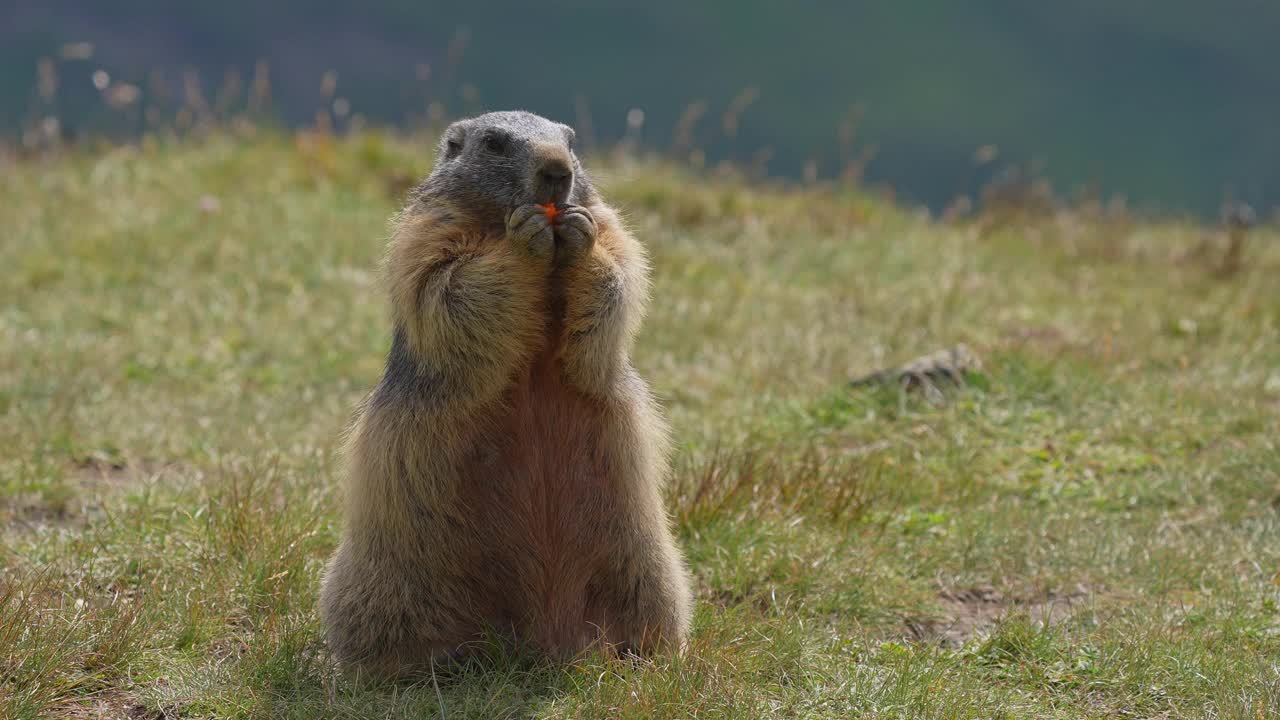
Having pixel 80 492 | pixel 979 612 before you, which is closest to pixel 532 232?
pixel 979 612

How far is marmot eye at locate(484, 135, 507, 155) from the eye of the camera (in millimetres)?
4383

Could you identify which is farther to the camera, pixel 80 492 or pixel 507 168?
pixel 80 492

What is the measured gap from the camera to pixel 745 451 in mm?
6434

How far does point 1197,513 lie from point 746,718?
11.0 feet

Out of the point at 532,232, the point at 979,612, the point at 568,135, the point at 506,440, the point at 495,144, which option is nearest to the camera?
the point at 532,232

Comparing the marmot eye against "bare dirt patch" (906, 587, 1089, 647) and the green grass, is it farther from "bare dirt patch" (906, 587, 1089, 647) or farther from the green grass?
"bare dirt patch" (906, 587, 1089, 647)

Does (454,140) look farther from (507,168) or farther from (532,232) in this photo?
(532,232)

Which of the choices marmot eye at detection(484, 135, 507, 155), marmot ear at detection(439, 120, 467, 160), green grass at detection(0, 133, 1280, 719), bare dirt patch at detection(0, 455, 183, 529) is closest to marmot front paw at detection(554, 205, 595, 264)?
marmot eye at detection(484, 135, 507, 155)

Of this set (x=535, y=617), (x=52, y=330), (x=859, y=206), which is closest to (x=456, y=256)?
(x=535, y=617)

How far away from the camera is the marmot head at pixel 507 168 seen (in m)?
4.16

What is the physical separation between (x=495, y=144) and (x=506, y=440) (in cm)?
97

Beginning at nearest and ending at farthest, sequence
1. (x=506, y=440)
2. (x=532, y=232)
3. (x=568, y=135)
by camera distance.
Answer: (x=532, y=232), (x=506, y=440), (x=568, y=135)

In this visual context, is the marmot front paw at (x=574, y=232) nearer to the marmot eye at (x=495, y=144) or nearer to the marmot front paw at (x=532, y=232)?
the marmot front paw at (x=532, y=232)

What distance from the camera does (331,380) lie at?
8805 millimetres
